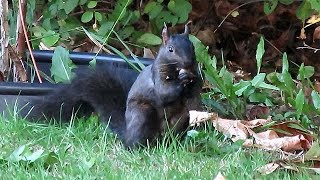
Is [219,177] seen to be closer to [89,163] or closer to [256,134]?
[89,163]

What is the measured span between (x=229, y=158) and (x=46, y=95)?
0.87m

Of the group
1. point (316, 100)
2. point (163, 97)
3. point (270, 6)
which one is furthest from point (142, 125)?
point (270, 6)

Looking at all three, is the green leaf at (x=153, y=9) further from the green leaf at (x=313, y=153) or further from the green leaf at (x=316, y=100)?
the green leaf at (x=313, y=153)

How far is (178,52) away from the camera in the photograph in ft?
9.05

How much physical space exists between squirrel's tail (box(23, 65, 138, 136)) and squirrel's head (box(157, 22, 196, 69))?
352 mm

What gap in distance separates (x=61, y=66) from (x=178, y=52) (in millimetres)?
953

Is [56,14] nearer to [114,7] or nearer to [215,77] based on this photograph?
[114,7]

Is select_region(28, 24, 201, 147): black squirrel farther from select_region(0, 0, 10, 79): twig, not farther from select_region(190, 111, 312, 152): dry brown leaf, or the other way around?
select_region(0, 0, 10, 79): twig

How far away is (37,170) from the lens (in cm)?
250

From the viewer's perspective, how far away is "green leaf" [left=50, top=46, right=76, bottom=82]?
3541mm

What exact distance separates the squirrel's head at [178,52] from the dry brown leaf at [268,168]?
45 cm

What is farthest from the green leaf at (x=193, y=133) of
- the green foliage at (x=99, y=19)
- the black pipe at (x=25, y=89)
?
the green foliage at (x=99, y=19)

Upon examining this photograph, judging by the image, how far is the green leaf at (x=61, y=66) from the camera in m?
3.54

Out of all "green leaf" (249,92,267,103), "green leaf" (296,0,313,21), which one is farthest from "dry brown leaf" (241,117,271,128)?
"green leaf" (296,0,313,21)
